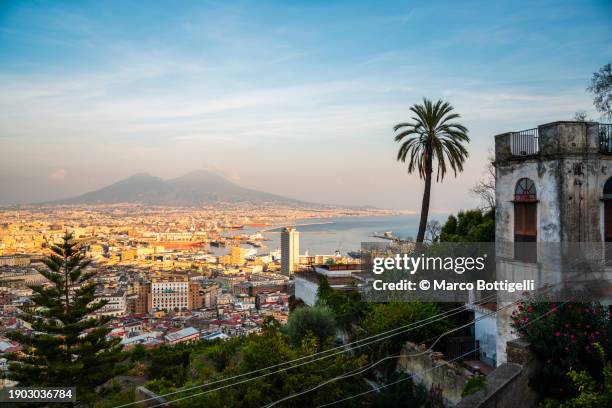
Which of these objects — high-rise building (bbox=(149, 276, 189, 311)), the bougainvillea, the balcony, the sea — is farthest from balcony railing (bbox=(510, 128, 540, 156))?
the sea

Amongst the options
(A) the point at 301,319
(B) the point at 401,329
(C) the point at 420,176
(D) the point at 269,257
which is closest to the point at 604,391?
(B) the point at 401,329

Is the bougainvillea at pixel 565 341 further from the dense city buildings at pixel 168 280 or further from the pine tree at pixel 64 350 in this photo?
the pine tree at pixel 64 350

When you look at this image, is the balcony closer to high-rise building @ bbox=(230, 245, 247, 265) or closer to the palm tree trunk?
the palm tree trunk

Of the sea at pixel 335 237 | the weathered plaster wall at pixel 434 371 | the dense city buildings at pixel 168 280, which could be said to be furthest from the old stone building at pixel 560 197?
the sea at pixel 335 237

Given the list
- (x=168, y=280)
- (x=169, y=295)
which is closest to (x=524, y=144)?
(x=169, y=295)

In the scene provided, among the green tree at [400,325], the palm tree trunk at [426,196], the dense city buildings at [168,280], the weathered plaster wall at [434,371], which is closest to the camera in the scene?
the weathered plaster wall at [434,371]
